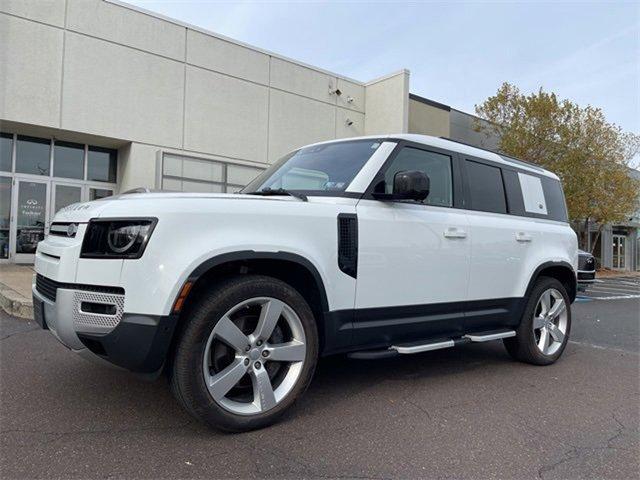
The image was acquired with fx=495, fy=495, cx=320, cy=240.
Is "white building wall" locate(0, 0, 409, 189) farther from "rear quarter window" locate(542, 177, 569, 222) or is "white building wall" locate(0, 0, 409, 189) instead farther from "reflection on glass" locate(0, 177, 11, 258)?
"rear quarter window" locate(542, 177, 569, 222)

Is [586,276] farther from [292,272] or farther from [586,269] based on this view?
[292,272]

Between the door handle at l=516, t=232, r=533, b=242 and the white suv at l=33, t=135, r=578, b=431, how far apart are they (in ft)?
0.03

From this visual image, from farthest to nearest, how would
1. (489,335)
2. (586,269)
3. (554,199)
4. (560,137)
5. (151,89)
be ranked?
(560,137) < (151,89) < (586,269) < (554,199) < (489,335)

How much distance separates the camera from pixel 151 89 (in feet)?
47.0

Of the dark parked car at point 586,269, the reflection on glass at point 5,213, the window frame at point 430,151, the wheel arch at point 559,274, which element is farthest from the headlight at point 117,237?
the reflection on glass at point 5,213

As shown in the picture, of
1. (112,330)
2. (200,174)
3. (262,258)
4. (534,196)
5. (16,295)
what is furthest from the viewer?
(200,174)

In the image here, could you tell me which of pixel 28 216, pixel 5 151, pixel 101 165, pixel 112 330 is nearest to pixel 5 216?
pixel 28 216

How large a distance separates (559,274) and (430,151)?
235cm

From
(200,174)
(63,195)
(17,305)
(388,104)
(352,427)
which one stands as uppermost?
(388,104)

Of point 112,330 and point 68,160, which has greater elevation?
point 68,160

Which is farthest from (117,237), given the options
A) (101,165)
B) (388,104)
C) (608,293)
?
(388,104)

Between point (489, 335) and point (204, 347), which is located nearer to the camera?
point (204, 347)

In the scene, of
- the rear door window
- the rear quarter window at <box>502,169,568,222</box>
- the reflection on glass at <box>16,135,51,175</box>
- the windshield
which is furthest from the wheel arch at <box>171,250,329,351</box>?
the reflection on glass at <box>16,135,51,175</box>

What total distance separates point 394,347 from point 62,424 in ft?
7.30
